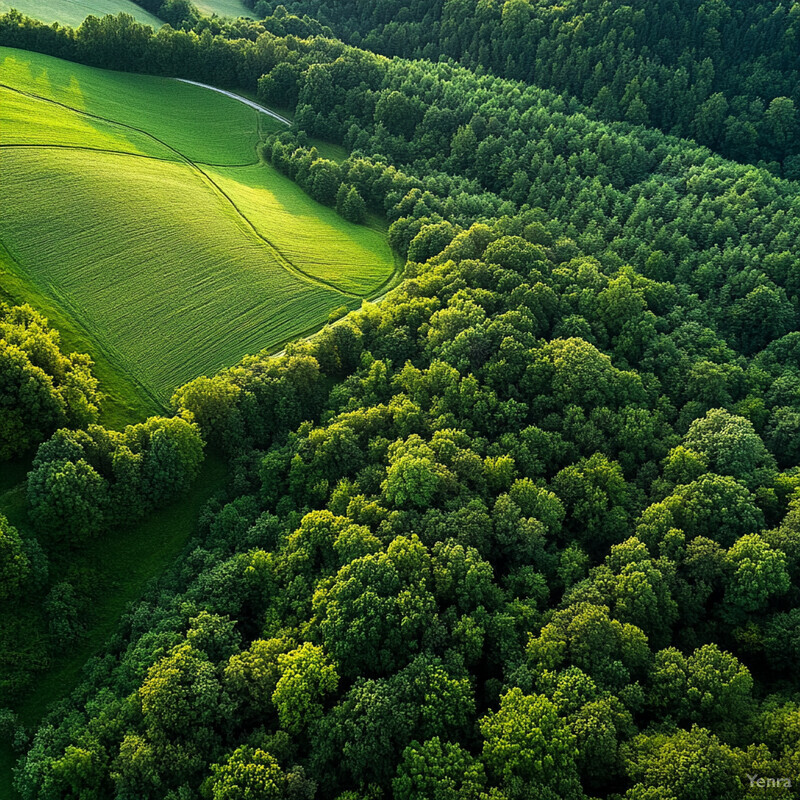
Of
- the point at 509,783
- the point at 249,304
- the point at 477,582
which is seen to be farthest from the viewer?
the point at 249,304

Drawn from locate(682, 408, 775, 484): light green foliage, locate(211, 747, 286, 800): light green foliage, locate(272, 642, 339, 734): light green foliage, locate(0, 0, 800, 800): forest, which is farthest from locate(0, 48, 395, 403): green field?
locate(682, 408, 775, 484): light green foliage

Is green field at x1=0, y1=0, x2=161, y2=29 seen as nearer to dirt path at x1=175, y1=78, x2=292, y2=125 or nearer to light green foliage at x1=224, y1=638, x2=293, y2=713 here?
dirt path at x1=175, y1=78, x2=292, y2=125

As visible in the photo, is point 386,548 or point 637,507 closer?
point 386,548

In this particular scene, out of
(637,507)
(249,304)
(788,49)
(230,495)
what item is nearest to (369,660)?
(230,495)

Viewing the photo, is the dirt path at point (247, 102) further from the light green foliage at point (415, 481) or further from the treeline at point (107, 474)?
the light green foliage at point (415, 481)

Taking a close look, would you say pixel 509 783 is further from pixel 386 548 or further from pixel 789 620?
pixel 789 620

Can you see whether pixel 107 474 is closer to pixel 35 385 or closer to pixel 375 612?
pixel 35 385
